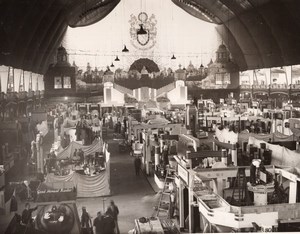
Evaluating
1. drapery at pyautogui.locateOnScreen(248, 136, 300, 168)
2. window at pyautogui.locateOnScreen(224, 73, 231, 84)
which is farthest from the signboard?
window at pyautogui.locateOnScreen(224, 73, 231, 84)

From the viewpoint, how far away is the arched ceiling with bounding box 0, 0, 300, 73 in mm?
16172

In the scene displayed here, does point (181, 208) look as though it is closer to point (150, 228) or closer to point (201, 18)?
point (150, 228)

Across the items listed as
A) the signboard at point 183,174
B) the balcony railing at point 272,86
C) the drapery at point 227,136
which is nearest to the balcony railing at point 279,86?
the balcony railing at point 272,86

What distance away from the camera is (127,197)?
483 inches

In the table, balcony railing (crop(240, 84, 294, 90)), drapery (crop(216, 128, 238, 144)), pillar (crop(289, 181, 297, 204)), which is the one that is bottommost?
the table

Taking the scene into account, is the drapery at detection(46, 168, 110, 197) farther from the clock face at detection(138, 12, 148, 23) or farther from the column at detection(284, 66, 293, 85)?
the column at detection(284, 66, 293, 85)

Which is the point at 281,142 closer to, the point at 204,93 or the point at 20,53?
the point at 204,93

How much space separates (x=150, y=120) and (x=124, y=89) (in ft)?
9.25

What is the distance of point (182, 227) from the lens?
952 centimetres

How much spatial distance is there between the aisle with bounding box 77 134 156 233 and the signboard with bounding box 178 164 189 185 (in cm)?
189

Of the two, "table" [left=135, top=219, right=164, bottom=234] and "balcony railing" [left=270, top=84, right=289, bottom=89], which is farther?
"balcony railing" [left=270, top=84, right=289, bottom=89]

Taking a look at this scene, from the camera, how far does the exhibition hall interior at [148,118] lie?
27.2 feet

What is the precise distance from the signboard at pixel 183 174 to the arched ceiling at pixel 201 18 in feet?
20.3

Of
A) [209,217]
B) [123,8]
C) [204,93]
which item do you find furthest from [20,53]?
[209,217]
